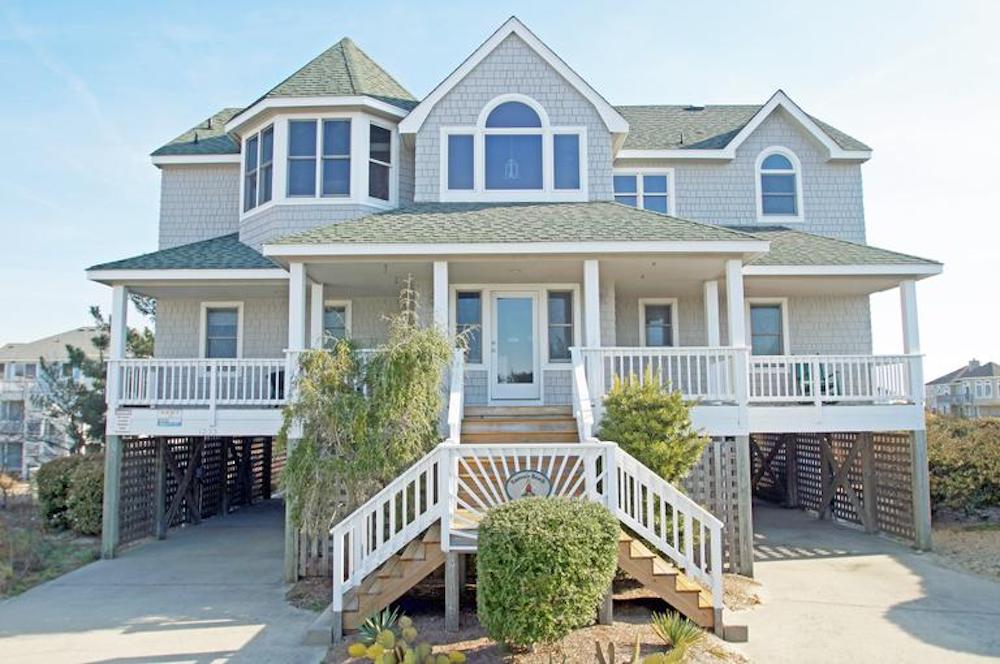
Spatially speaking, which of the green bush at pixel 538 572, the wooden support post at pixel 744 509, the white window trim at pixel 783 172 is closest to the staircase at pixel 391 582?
the green bush at pixel 538 572

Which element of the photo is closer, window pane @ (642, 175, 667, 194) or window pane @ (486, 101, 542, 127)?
window pane @ (486, 101, 542, 127)

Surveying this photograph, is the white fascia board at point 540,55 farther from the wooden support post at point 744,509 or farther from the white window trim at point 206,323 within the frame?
the wooden support post at point 744,509

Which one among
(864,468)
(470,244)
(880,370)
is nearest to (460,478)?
(470,244)

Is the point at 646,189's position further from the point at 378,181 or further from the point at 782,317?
the point at 378,181

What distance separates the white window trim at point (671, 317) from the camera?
564 inches

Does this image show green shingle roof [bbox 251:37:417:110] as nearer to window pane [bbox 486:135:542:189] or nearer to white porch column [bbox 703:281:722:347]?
window pane [bbox 486:135:542:189]

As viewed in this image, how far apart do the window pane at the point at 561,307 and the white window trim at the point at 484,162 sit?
185 centimetres

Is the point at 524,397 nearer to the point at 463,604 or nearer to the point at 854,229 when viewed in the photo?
the point at 463,604

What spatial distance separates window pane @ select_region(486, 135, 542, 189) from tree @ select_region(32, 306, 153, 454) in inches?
495

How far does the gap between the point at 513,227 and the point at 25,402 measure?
3955 centimetres

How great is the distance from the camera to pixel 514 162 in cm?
1309

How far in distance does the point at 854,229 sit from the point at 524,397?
9050 millimetres

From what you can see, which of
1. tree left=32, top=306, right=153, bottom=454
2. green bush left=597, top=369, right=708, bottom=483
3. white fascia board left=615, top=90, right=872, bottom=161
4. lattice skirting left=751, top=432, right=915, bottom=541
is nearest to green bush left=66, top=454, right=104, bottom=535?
tree left=32, top=306, right=153, bottom=454

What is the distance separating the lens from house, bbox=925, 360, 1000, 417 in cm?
5625
